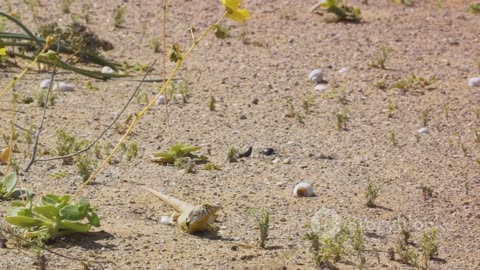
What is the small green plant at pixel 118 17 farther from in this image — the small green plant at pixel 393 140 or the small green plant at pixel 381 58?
the small green plant at pixel 393 140

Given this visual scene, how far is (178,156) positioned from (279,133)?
2.68ft

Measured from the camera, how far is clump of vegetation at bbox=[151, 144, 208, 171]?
16.6 ft

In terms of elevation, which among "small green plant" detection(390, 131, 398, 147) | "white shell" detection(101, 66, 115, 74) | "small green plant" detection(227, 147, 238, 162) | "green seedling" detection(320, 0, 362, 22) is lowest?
"green seedling" detection(320, 0, 362, 22)

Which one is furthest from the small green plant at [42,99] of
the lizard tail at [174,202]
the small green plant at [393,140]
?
the small green plant at [393,140]

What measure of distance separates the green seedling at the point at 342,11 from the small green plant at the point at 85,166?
3.56 m

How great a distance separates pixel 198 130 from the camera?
19.1 feet

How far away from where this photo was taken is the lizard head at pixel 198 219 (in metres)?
4.08

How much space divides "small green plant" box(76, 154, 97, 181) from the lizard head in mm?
744

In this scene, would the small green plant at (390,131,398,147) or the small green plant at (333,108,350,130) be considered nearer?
the small green plant at (390,131,398,147)

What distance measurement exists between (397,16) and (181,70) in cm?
207

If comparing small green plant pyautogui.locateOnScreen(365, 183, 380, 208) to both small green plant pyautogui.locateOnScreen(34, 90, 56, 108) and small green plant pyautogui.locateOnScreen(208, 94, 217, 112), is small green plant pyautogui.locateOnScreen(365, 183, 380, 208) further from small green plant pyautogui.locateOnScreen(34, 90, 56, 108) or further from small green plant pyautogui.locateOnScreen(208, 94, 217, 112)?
small green plant pyautogui.locateOnScreen(34, 90, 56, 108)

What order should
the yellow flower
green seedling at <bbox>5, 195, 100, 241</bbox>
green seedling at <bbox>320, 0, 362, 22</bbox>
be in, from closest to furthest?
the yellow flower → green seedling at <bbox>5, 195, 100, 241</bbox> → green seedling at <bbox>320, 0, 362, 22</bbox>

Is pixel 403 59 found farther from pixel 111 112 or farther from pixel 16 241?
pixel 16 241

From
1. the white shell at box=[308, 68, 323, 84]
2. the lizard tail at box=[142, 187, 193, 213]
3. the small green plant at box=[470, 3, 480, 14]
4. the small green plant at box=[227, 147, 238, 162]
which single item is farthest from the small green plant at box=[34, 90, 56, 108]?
the small green plant at box=[470, 3, 480, 14]
